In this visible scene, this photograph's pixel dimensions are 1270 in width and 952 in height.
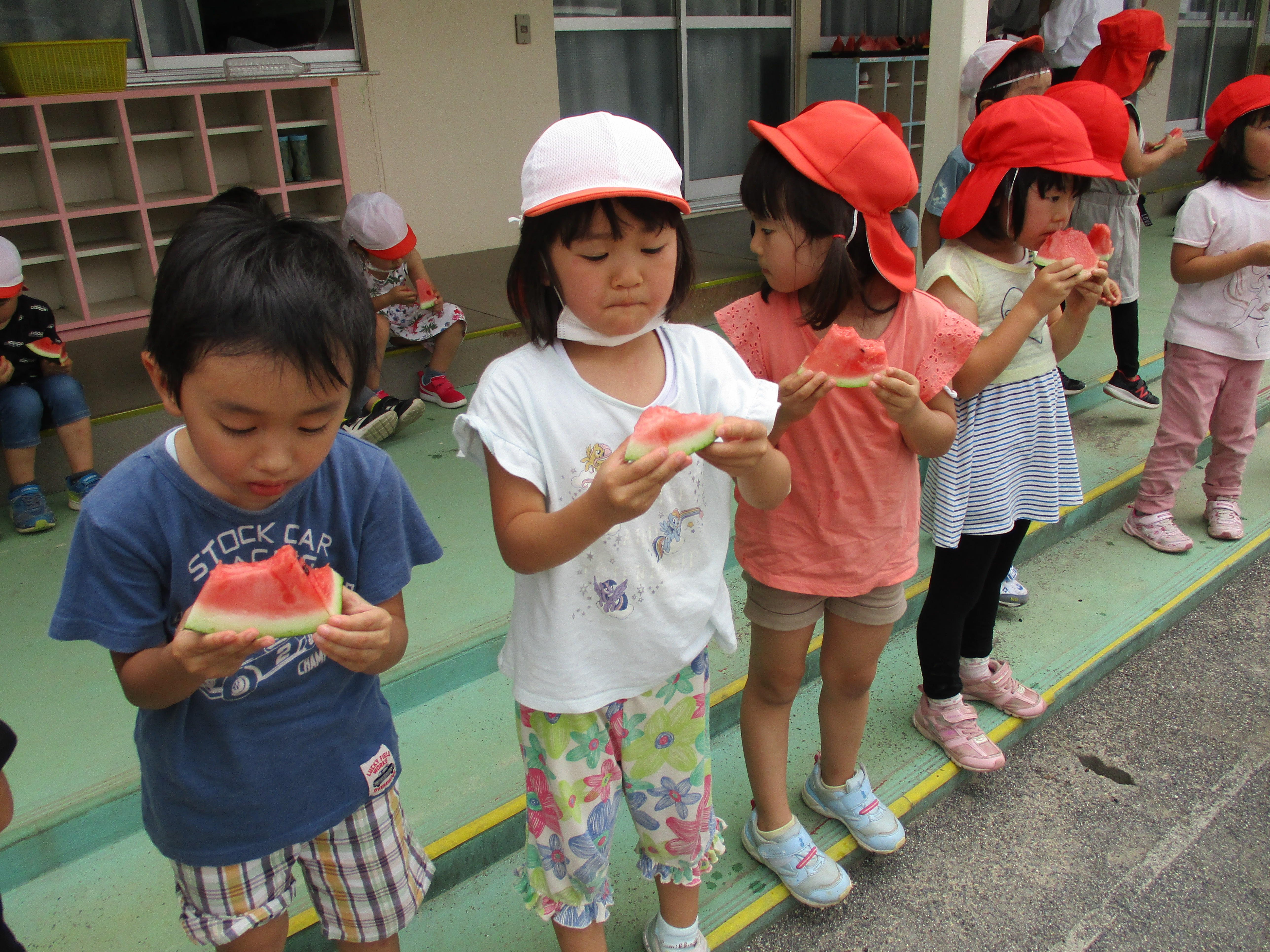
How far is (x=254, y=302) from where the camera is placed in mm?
1245

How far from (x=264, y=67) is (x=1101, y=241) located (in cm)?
457

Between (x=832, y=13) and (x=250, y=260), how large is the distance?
9929 mm

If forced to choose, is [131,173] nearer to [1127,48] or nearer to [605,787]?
[605,787]

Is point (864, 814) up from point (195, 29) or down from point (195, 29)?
down

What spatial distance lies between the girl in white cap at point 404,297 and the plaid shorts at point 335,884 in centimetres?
312

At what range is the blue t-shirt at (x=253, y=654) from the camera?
4.27 feet

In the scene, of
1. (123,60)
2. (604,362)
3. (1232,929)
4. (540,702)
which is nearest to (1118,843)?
(1232,929)

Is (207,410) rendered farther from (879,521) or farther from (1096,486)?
(1096,486)

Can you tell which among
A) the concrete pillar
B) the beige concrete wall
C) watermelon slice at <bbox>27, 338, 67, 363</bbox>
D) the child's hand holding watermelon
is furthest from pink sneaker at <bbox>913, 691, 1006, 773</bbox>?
the beige concrete wall

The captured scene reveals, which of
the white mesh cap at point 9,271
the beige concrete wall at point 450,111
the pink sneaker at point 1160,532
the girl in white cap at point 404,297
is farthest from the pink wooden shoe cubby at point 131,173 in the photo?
the pink sneaker at point 1160,532

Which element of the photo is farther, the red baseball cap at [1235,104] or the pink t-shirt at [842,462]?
the red baseball cap at [1235,104]

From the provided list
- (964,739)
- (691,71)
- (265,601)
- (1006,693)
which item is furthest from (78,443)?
(691,71)

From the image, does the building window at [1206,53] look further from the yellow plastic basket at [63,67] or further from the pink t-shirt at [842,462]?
the pink t-shirt at [842,462]

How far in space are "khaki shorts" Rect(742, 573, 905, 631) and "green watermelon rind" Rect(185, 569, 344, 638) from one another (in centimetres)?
113
